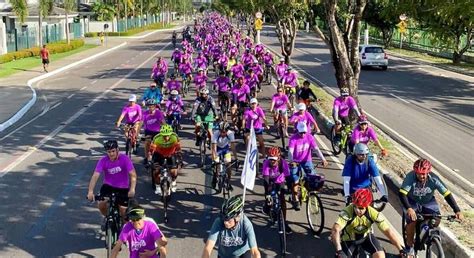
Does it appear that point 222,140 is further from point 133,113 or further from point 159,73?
point 159,73

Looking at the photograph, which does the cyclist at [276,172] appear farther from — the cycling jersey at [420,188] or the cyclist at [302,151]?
the cycling jersey at [420,188]

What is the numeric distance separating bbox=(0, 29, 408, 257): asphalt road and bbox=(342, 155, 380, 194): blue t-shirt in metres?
1.05

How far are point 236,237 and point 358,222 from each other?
5.07 ft

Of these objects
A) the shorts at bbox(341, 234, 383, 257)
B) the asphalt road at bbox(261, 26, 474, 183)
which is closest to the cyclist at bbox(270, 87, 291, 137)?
the asphalt road at bbox(261, 26, 474, 183)

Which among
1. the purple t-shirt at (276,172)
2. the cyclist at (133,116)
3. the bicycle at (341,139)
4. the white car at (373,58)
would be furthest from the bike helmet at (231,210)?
the white car at (373,58)

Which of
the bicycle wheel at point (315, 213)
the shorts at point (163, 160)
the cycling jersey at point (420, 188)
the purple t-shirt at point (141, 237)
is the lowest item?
the bicycle wheel at point (315, 213)

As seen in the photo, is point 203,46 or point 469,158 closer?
point 469,158

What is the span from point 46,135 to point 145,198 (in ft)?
24.9

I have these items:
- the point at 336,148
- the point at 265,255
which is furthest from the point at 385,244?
the point at 336,148

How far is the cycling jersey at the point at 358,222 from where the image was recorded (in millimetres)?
6590

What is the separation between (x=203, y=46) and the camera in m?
36.4

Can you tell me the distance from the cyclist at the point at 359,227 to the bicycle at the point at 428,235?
1.01 metres

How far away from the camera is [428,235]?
7527mm

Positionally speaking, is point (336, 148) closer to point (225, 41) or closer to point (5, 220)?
point (5, 220)
